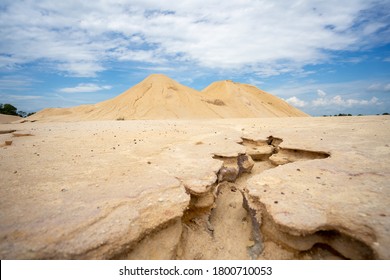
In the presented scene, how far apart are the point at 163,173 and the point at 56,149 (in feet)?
9.22

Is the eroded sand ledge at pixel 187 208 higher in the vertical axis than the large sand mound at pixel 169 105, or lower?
lower

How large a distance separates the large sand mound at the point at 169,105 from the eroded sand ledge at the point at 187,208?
15088 mm

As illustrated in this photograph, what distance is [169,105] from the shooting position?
20.1 m

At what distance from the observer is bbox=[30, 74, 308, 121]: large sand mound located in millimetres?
19562

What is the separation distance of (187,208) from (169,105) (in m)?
18.0

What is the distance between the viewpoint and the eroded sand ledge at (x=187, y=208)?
6.36 feet

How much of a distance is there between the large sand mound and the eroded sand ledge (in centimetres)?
1509

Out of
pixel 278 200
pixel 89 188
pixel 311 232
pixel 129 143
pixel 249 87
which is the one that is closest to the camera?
pixel 311 232

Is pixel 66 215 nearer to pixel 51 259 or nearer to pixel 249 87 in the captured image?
pixel 51 259

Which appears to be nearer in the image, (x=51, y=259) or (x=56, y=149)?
(x=51, y=259)

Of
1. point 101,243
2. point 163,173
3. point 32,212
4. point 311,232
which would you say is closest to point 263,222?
point 311,232

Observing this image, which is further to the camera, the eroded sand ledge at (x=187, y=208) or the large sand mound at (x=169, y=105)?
the large sand mound at (x=169, y=105)

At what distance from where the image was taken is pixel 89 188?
2748mm

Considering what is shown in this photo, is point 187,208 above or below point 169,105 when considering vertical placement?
below
